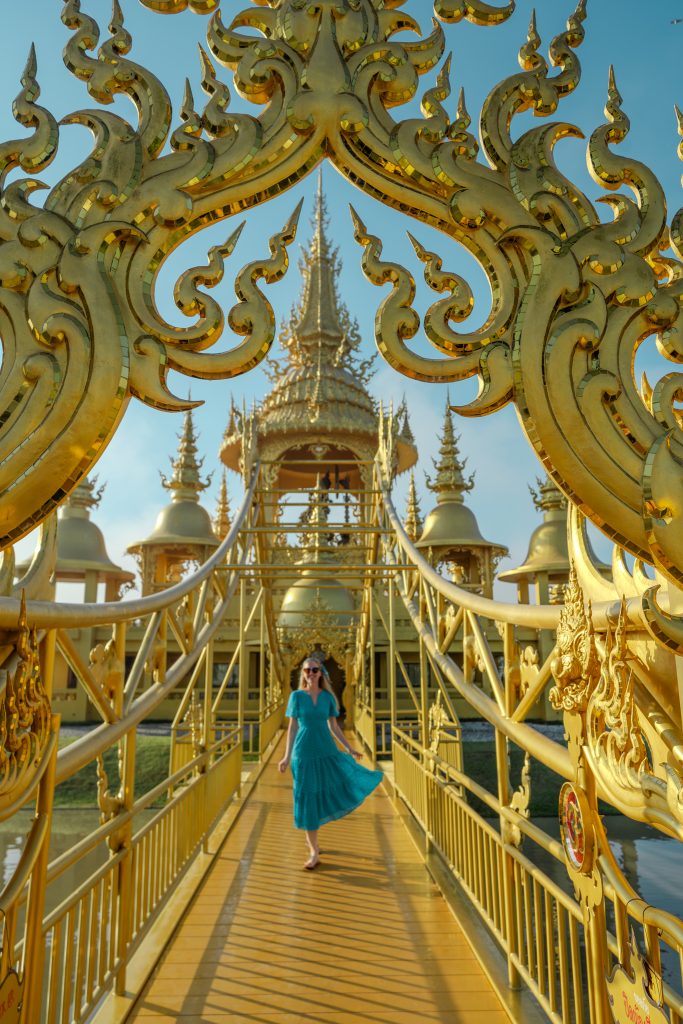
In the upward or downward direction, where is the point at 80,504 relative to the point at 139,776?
upward

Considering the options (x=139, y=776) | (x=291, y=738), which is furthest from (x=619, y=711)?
(x=139, y=776)

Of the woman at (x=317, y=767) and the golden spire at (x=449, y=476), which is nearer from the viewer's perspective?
the woman at (x=317, y=767)

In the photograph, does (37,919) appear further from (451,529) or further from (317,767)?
(451,529)

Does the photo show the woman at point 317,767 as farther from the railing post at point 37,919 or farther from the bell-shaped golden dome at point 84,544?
the bell-shaped golden dome at point 84,544

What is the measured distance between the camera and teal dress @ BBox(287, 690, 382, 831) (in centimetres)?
469

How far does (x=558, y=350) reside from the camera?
5.11 ft

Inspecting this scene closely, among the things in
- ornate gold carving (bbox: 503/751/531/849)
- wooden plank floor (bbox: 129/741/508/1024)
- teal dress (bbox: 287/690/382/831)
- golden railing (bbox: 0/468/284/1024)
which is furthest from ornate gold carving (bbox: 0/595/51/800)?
teal dress (bbox: 287/690/382/831)

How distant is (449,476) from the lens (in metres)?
21.0

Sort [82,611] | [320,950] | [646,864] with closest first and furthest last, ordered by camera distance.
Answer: [82,611]
[320,950]
[646,864]

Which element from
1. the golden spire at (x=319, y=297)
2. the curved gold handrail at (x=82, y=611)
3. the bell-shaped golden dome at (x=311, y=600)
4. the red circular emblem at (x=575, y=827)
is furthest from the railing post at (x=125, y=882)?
the golden spire at (x=319, y=297)

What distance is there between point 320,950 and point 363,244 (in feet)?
9.81

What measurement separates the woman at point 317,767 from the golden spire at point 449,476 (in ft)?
53.1

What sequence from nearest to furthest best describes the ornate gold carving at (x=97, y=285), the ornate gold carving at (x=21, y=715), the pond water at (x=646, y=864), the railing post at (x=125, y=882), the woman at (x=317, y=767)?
the ornate gold carving at (x=21, y=715) < the ornate gold carving at (x=97, y=285) < the railing post at (x=125, y=882) < the woman at (x=317, y=767) < the pond water at (x=646, y=864)

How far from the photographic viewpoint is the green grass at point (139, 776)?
42.4 feet
